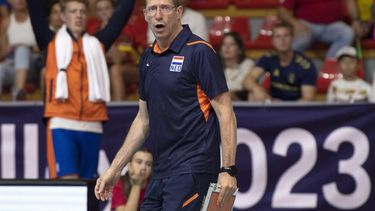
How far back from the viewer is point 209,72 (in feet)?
19.2

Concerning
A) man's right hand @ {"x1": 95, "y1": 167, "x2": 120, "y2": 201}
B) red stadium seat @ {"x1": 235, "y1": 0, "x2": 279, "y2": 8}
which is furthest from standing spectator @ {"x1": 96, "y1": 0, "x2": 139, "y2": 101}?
man's right hand @ {"x1": 95, "y1": 167, "x2": 120, "y2": 201}

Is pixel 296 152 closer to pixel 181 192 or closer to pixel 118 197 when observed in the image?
pixel 118 197

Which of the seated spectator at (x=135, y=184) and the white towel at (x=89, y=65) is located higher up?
the white towel at (x=89, y=65)

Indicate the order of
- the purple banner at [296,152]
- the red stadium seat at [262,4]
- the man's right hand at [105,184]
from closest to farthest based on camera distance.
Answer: the man's right hand at [105,184]
the purple banner at [296,152]
the red stadium seat at [262,4]

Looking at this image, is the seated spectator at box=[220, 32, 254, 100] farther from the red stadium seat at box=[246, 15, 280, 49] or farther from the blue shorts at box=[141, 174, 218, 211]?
the blue shorts at box=[141, 174, 218, 211]

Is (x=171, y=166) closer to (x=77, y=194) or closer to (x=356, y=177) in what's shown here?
(x=77, y=194)

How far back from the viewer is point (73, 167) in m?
8.52

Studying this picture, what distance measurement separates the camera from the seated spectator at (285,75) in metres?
10.6

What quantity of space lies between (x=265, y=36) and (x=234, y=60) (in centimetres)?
133

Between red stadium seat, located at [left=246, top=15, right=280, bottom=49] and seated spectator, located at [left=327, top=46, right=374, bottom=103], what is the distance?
1.41 metres

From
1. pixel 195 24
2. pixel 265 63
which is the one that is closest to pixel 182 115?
pixel 265 63

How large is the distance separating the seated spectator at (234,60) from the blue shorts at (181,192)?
500cm

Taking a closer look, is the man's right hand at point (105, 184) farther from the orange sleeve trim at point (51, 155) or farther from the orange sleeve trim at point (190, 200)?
the orange sleeve trim at point (51, 155)

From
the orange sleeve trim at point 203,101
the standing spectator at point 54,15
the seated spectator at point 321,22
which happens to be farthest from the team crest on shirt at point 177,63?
the seated spectator at point 321,22
